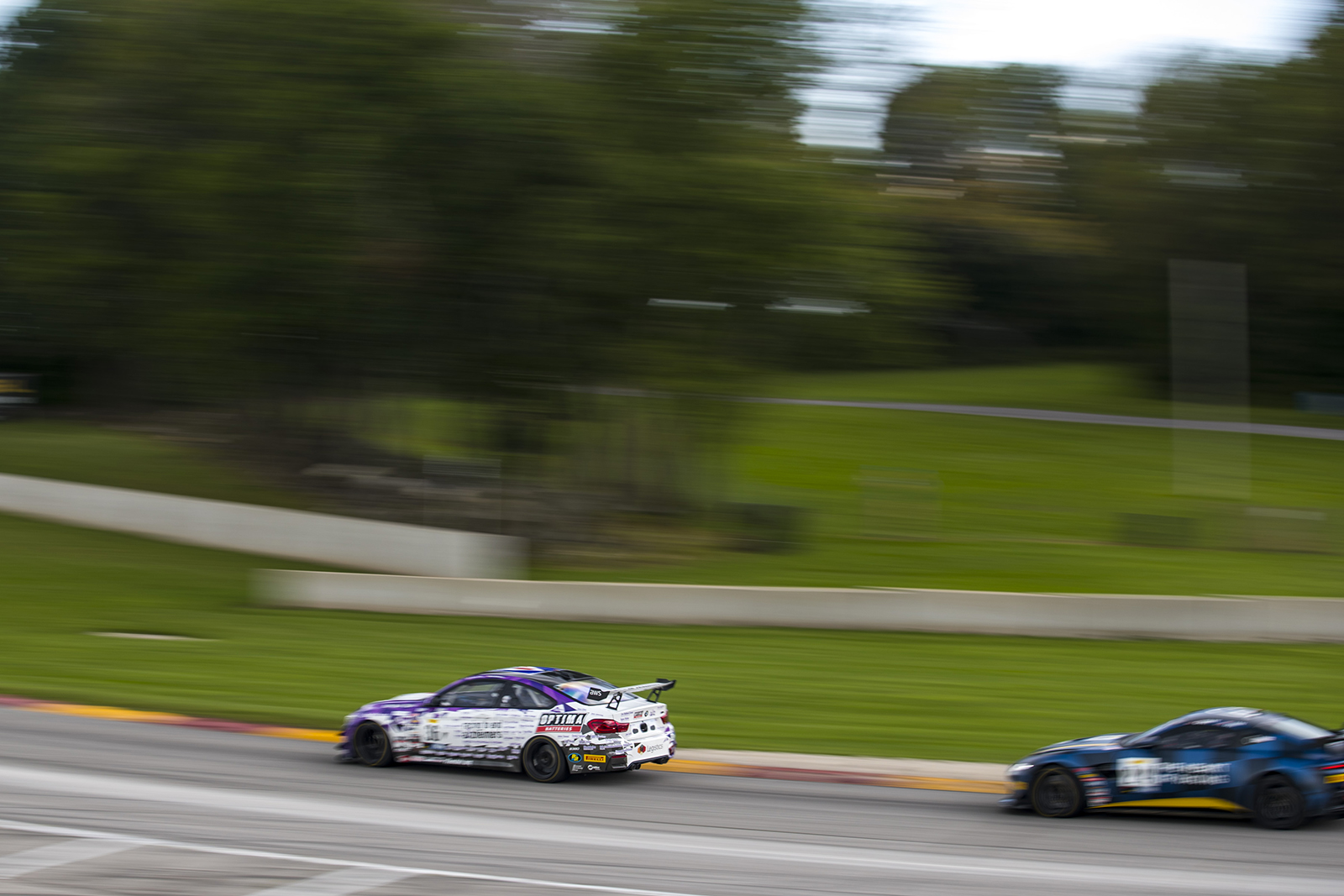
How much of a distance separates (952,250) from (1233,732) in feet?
173

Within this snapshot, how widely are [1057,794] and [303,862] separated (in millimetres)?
5568

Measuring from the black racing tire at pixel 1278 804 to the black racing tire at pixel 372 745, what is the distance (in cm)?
723

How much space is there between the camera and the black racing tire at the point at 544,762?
11312 millimetres

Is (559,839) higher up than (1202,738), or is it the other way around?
(1202,738)

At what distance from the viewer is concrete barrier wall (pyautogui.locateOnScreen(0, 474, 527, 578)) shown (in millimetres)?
22328

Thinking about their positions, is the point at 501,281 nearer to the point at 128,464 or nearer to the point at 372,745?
the point at 372,745

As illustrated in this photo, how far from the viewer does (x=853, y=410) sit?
4794 cm

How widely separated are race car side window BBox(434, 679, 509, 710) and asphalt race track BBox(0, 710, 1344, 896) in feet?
2.08

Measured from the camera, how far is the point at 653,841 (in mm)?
9328

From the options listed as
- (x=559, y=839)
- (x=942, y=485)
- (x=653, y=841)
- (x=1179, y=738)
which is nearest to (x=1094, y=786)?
(x=1179, y=738)

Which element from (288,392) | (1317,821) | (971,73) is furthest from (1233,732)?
(971,73)

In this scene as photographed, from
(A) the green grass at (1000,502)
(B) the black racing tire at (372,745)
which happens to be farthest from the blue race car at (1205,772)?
(A) the green grass at (1000,502)

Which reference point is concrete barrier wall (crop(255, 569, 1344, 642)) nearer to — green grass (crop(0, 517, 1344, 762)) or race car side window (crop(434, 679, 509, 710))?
green grass (crop(0, 517, 1344, 762))

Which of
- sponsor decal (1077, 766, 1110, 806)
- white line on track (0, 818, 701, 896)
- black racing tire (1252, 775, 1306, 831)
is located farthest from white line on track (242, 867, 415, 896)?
black racing tire (1252, 775, 1306, 831)
